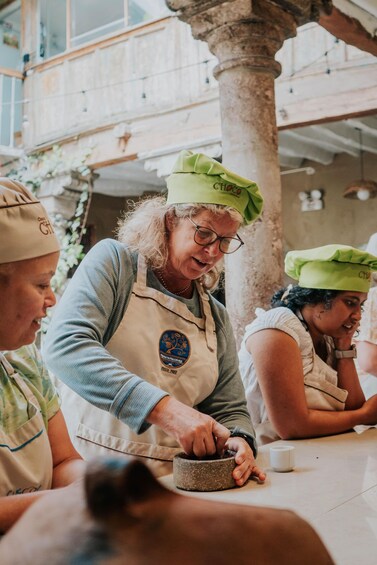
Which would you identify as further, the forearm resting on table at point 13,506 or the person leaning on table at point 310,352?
the person leaning on table at point 310,352

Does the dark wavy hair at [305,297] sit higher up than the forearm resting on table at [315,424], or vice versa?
the dark wavy hair at [305,297]

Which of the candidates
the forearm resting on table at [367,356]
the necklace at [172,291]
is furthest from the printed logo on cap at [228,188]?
the forearm resting on table at [367,356]

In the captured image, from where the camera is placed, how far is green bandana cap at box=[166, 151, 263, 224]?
2414mm

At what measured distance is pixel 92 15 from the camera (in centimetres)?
Answer: 1252

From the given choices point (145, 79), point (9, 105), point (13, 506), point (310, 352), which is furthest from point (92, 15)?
point (13, 506)

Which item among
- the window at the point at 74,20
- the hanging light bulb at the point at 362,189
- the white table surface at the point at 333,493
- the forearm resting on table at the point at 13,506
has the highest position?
the window at the point at 74,20

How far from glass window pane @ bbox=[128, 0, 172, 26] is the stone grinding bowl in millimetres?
7993

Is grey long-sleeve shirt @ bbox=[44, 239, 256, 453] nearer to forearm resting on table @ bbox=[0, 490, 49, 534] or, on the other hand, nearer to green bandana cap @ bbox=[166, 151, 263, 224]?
green bandana cap @ bbox=[166, 151, 263, 224]

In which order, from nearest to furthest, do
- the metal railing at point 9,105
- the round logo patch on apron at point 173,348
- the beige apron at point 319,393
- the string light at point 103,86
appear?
the round logo patch on apron at point 173,348 → the beige apron at point 319,393 → the string light at point 103,86 → the metal railing at point 9,105

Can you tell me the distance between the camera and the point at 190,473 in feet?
6.24

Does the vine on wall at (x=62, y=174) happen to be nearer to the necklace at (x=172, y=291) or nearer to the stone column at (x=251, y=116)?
the stone column at (x=251, y=116)

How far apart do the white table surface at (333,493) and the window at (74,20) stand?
10043mm

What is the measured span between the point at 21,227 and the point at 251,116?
3126 millimetres

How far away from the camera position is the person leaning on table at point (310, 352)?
9.18 ft
